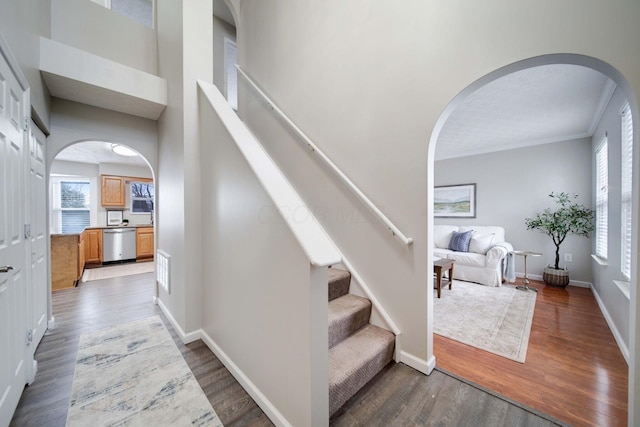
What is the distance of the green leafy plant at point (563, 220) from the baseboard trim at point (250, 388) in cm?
492

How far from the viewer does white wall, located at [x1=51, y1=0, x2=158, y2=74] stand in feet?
8.04

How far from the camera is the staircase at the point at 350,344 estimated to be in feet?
4.77

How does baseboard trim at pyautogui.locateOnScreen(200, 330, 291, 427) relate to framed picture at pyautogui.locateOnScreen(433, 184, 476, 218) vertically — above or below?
below

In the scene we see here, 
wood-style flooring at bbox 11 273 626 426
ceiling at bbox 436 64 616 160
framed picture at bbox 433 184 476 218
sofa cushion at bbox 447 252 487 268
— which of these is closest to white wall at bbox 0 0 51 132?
wood-style flooring at bbox 11 273 626 426

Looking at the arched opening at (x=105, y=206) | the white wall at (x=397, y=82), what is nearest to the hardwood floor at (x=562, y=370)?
the white wall at (x=397, y=82)

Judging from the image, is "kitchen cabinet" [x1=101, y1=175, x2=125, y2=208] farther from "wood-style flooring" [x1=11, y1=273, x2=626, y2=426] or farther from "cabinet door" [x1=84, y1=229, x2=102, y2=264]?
"wood-style flooring" [x1=11, y1=273, x2=626, y2=426]

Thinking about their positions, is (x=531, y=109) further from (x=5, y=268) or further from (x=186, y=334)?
(x=5, y=268)

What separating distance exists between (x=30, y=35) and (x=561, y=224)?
6745 mm

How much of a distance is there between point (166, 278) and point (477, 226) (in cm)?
567

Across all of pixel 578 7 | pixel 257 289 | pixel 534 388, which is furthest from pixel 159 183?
pixel 534 388

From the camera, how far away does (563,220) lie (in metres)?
3.81

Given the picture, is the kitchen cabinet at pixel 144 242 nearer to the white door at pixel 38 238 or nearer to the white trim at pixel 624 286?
the white door at pixel 38 238

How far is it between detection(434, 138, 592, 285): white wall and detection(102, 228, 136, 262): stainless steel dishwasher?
7.93 metres

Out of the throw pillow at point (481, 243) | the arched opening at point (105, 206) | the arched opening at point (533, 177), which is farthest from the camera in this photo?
the arched opening at point (105, 206)
